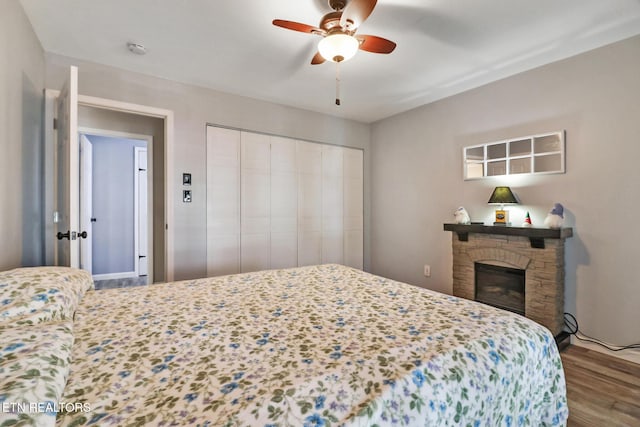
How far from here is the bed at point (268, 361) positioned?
0.71m

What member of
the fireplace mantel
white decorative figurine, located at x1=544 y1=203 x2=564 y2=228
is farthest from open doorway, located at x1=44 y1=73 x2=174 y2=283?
white decorative figurine, located at x1=544 y1=203 x2=564 y2=228

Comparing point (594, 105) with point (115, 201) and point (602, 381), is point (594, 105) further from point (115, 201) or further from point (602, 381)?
point (115, 201)

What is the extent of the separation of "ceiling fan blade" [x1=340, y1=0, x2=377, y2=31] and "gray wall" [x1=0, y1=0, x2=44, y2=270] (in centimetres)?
191

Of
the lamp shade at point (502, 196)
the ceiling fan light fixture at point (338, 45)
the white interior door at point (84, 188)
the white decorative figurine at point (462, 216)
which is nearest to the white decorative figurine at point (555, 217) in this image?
the lamp shade at point (502, 196)

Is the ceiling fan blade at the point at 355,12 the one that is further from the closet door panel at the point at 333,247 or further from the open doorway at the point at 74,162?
the closet door panel at the point at 333,247

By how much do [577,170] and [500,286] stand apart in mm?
1204

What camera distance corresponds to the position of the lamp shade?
274 cm

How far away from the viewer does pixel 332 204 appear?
414 cm

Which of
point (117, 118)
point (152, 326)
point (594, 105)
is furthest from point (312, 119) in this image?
point (152, 326)

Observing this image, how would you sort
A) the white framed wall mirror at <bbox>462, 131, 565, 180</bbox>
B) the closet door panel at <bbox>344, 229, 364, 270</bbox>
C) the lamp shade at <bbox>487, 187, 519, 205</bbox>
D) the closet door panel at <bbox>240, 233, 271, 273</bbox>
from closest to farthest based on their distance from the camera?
the white framed wall mirror at <bbox>462, 131, 565, 180</bbox> → the lamp shade at <bbox>487, 187, 519, 205</bbox> → the closet door panel at <bbox>240, 233, 271, 273</bbox> → the closet door panel at <bbox>344, 229, 364, 270</bbox>

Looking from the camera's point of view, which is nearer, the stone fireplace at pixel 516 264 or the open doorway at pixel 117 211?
the stone fireplace at pixel 516 264

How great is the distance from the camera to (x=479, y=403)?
96cm

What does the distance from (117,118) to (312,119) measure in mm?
2247

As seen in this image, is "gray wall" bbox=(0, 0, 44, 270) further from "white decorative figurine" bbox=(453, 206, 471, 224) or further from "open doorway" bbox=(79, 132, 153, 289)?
"white decorative figurine" bbox=(453, 206, 471, 224)
